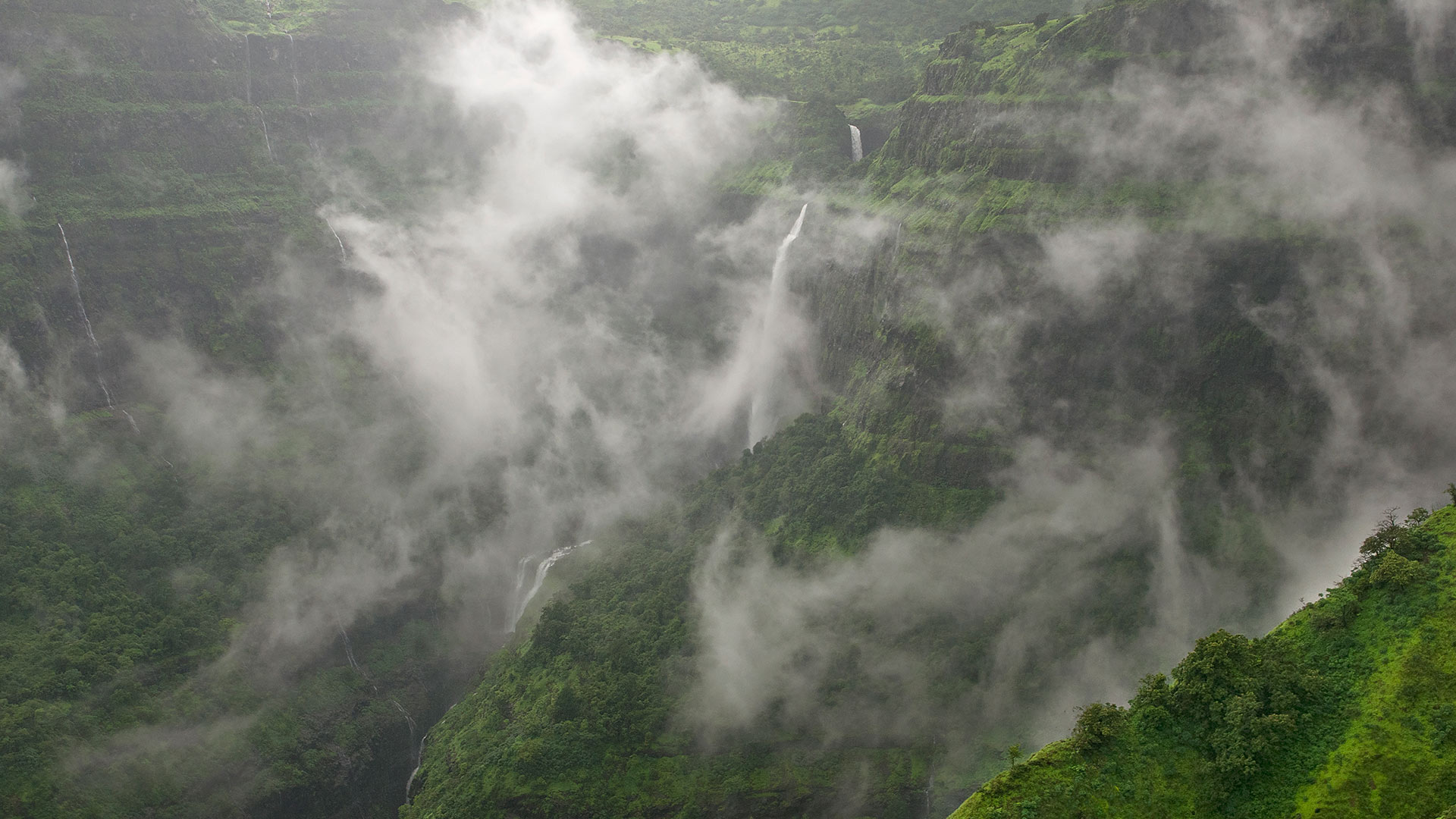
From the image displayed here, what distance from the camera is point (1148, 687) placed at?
2808 centimetres

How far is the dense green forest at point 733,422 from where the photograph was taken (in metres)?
39.2

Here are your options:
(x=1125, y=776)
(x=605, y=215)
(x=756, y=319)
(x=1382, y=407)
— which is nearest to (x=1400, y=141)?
(x=1382, y=407)

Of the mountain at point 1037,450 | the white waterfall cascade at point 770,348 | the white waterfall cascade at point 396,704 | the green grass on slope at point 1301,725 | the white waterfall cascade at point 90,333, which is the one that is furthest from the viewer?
the white waterfall cascade at point 770,348

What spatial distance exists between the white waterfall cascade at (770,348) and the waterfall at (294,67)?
4488cm

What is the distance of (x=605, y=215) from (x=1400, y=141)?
6001 cm

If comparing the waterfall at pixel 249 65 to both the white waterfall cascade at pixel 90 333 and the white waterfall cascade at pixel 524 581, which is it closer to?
the white waterfall cascade at pixel 90 333

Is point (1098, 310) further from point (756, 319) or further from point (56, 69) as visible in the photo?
point (56, 69)

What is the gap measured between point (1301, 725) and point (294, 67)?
8503cm

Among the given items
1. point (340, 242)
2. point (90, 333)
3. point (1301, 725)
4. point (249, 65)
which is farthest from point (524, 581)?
point (1301, 725)

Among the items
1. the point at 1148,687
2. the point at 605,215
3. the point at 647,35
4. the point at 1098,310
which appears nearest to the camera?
the point at 1148,687

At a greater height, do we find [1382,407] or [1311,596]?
[1382,407]

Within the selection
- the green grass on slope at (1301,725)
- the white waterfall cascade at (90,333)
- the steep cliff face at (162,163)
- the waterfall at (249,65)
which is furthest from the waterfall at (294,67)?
the green grass on slope at (1301,725)

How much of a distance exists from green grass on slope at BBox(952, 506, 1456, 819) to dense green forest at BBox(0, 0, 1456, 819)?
0.41 ft

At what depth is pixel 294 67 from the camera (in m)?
80.6
